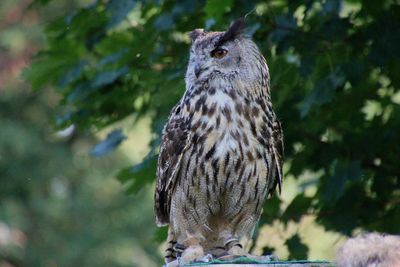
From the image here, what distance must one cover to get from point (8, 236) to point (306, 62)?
14.0m

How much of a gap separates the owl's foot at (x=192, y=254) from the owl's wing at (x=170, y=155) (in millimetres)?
402

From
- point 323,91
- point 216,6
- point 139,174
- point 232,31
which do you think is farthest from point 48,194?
point 216,6

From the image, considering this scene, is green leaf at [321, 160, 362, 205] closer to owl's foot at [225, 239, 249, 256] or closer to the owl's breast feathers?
the owl's breast feathers

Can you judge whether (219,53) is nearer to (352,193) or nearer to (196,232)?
(196,232)

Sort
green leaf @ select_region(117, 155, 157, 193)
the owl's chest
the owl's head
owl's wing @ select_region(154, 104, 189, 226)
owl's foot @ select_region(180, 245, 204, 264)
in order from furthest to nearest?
green leaf @ select_region(117, 155, 157, 193), the owl's head, owl's wing @ select_region(154, 104, 189, 226), the owl's chest, owl's foot @ select_region(180, 245, 204, 264)

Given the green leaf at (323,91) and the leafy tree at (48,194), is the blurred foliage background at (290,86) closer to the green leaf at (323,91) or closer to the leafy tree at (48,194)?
the green leaf at (323,91)

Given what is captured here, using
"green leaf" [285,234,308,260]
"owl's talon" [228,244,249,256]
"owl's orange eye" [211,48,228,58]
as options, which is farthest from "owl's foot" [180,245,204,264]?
"green leaf" [285,234,308,260]

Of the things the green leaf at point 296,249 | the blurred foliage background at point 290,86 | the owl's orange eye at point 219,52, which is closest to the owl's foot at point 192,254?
the blurred foliage background at point 290,86

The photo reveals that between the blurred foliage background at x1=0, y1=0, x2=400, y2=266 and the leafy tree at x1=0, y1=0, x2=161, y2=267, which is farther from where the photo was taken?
the leafy tree at x1=0, y1=0, x2=161, y2=267

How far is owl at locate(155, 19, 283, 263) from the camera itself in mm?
6316

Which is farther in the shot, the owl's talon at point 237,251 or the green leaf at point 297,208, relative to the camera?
the green leaf at point 297,208

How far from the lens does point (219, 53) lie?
6.61 metres

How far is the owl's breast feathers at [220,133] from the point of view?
629 cm

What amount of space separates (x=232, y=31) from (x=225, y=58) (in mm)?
158
